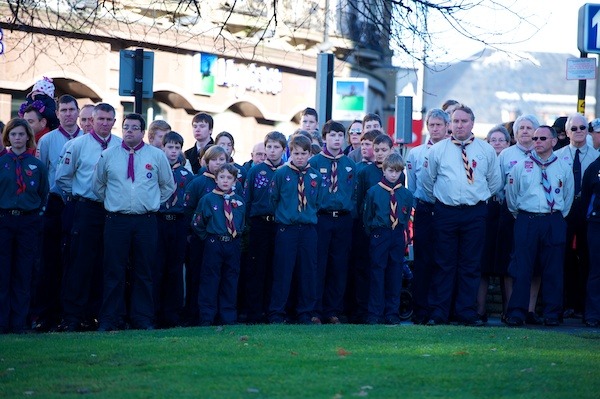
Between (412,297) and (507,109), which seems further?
(507,109)

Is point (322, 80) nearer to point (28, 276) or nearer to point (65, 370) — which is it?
point (28, 276)

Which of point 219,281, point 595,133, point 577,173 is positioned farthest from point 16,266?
point 595,133

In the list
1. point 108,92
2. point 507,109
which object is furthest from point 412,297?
point 507,109

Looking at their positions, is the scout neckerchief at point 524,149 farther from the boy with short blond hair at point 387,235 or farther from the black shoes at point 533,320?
the black shoes at point 533,320

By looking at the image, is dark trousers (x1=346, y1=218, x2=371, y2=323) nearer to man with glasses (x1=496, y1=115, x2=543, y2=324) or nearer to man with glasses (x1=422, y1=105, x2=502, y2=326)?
man with glasses (x1=422, y1=105, x2=502, y2=326)

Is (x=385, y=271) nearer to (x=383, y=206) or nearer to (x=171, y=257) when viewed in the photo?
(x=383, y=206)

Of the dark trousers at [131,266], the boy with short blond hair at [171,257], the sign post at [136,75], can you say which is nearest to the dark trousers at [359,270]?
the boy with short blond hair at [171,257]

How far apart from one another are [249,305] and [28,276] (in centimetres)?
282

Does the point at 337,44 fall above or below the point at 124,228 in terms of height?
above

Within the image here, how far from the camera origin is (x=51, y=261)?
597 inches

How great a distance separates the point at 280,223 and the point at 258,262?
23.0 inches

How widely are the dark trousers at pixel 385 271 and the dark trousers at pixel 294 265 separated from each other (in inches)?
27.2

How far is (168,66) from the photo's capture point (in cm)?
3200

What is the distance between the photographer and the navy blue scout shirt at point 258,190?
15781mm
